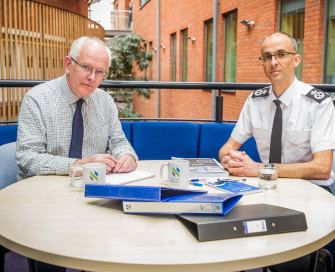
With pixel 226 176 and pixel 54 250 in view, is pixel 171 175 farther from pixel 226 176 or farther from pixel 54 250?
pixel 54 250

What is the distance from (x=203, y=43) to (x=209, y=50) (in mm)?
345

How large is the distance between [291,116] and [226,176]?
653 millimetres

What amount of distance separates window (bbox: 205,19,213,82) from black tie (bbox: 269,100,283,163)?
8.36m

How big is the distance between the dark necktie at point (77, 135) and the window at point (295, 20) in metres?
5.43

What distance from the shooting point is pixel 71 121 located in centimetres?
195

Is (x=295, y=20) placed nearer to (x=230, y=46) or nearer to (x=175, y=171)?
(x=230, y=46)

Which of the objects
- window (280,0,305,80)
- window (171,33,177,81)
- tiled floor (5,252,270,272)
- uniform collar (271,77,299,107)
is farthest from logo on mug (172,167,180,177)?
window (171,33,177,81)

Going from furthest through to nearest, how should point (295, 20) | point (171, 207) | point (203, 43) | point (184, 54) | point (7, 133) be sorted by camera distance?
point (184, 54) < point (203, 43) < point (295, 20) < point (7, 133) < point (171, 207)

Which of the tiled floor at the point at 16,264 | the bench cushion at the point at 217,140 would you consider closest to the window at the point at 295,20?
the bench cushion at the point at 217,140

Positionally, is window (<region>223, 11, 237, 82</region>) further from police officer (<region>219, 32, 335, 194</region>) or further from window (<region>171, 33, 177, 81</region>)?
police officer (<region>219, 32, 335, 194</region>)

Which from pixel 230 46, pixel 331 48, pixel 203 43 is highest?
pixel 203 43

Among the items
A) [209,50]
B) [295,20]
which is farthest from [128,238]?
[209,50]

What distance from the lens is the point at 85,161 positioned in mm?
1626

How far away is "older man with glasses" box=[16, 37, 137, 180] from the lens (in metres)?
1.70
